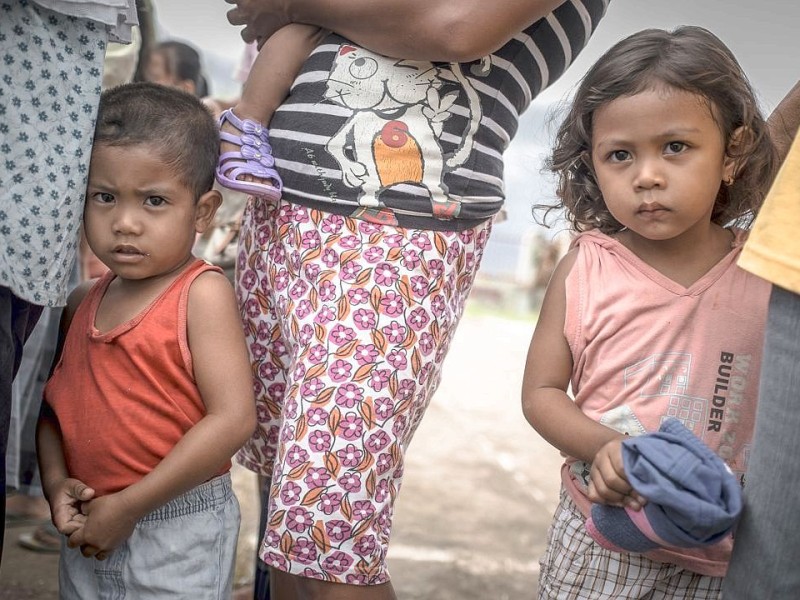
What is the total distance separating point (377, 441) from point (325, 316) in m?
0.25

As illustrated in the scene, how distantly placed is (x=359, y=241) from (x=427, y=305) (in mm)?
176

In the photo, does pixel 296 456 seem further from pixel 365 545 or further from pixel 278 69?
pixel 278 69

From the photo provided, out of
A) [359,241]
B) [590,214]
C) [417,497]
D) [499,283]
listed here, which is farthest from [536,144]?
[499,283]

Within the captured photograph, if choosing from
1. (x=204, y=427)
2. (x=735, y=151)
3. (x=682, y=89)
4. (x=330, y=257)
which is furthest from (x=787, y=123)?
(x=204, y=427)

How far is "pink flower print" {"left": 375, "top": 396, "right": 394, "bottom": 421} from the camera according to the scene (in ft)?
5.32

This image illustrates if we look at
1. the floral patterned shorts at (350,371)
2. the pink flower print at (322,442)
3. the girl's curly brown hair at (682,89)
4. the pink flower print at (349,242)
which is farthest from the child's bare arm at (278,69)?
the pink flower print at (322,442)

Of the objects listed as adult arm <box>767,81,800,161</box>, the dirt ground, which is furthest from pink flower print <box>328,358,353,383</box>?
the dirt ground

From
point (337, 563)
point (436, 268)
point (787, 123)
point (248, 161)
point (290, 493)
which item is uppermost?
point (787, 123)

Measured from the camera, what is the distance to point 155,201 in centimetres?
171

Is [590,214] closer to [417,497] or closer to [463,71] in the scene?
[463,71]

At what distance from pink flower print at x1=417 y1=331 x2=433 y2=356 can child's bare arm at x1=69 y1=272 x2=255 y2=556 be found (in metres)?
0.33

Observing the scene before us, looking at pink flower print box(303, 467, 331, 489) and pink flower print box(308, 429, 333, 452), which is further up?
pink flower print box(308, 429, 333, 452)

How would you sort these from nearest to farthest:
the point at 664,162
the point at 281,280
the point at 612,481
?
the point at 612,481 < the point at 664,162 < the point at 281,280

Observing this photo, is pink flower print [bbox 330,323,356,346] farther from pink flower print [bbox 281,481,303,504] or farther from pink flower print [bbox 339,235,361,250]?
pink flower print [bbox 281,481,303,504]
